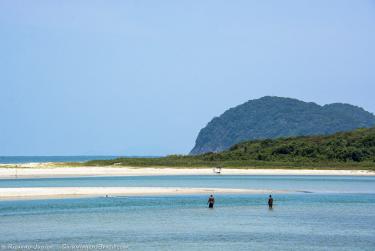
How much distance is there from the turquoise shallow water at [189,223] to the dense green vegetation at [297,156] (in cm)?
4783

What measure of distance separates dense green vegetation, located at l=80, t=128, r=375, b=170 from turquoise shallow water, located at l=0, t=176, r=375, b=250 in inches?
1883

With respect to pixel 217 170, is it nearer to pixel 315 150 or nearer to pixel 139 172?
pixel 139 172

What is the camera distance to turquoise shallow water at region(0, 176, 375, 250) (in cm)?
3541

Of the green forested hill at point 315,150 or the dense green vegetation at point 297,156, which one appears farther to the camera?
the green forested hill at point 315,150

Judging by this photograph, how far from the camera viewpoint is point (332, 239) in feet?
123

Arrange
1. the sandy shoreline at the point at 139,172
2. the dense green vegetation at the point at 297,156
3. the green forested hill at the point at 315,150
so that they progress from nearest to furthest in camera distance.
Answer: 1. the sandy shoreline at the point at 139,172
2. the dense green vegetation at the point at 297,156
3. the green forested hill at the point at 315,150

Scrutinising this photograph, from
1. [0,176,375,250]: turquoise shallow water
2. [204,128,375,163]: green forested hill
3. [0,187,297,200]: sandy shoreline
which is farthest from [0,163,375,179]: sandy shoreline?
[0,176,375,250]: turquoise shallow water

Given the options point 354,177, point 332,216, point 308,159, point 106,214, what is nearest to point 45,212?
point 106,214

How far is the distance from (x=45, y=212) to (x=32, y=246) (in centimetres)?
1416

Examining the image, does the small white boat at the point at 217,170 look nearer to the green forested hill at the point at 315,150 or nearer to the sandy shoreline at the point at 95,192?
the green forested hill at the point at 315,150

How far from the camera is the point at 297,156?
115000 millimetres

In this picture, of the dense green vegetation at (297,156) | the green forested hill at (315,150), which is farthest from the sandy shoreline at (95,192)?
the green forested hill at (315,150)

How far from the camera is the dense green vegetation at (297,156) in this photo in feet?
359

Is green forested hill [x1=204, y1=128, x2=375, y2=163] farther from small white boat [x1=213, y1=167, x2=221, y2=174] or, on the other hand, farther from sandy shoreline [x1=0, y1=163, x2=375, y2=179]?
small white boat [x1=213, y1=167, x2=221, y2=174]
